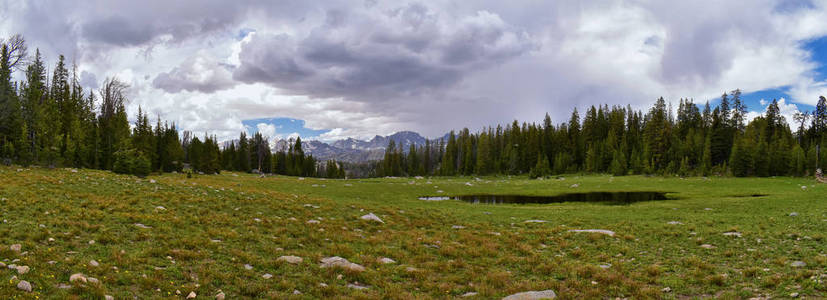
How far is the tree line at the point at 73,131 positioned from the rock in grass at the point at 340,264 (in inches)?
2024

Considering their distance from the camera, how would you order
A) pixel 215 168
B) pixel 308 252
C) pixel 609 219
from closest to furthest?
pixel 308 252 < pixel 609 219 < pixel 215 168

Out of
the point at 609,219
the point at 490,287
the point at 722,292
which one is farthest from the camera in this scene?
the point at 609,219

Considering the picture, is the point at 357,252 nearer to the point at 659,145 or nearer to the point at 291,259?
the point at 291,259

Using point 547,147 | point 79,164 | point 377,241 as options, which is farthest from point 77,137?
point 547,147

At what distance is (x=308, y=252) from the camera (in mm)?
13703

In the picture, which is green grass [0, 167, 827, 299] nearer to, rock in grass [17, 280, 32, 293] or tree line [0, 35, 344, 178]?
rock in grass [17, 280, 32, 293]

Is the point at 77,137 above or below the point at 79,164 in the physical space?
above

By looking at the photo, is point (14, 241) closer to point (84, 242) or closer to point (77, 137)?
point (84, 242)

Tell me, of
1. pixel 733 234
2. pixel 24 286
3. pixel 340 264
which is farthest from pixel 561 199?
pixel 24 286

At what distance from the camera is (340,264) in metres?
12.2

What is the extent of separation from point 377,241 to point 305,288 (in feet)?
22.2

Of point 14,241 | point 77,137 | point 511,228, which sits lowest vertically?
point 511,228

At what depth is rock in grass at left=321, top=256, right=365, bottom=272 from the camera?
11.9 metres

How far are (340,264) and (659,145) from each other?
383ft
